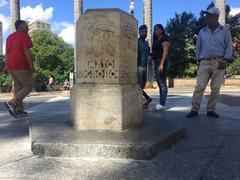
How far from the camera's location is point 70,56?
6975 cm

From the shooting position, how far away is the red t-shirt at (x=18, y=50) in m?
7.05

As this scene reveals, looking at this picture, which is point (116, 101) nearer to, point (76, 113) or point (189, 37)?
point (76, 113)

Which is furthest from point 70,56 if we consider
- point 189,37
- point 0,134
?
point 0,134

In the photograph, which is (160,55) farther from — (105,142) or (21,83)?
(105,142)

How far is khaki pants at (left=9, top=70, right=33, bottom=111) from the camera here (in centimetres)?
717

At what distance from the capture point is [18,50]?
7070mm

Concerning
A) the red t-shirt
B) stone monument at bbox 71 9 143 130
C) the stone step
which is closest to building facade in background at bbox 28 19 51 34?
the red t-shirt

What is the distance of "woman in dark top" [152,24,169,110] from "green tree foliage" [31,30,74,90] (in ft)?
146

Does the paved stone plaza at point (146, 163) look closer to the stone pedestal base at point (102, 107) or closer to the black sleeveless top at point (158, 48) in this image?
the stone pedestal base at point (102, 107)

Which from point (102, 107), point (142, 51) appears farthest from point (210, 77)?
point (102, 107)

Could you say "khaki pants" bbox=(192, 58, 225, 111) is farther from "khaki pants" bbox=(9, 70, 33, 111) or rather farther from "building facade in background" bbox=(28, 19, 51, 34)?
"building facade in background" bbox=(28, 19, 51, 34)

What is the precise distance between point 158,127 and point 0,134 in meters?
2.08

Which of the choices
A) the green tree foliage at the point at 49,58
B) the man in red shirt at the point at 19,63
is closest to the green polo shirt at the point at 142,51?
the man in red shirt at the point at 19,63

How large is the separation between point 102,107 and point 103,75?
399mm
